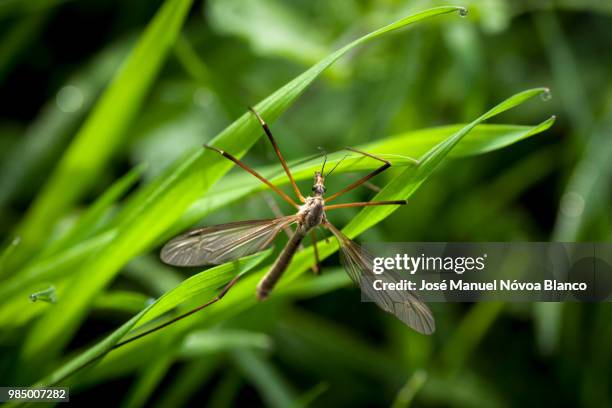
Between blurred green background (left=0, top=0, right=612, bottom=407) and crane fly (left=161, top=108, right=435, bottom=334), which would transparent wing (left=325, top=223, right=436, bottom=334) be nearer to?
crane fly (left=161, top=108, right=435, bottom=334)

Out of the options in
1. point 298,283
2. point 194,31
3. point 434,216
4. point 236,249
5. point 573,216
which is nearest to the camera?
point 236,249

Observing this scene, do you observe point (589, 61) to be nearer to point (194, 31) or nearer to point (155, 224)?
point (194, 31)

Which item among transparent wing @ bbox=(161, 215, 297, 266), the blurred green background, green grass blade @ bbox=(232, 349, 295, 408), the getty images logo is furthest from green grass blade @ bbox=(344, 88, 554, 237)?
green grass blade @ bbox=(232, 349, 295, 408)

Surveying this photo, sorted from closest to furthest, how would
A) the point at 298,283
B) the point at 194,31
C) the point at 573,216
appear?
the point at 298,283 → the point at 573,216 → the point at 194,31

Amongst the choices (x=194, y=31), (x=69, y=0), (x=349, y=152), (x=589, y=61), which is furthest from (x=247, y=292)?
(x=589, y=61)

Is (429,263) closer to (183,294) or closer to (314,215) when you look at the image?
(314,215)

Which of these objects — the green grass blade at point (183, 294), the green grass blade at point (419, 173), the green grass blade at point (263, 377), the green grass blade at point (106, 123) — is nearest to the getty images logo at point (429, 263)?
the green grass blade at point (419, 173)
